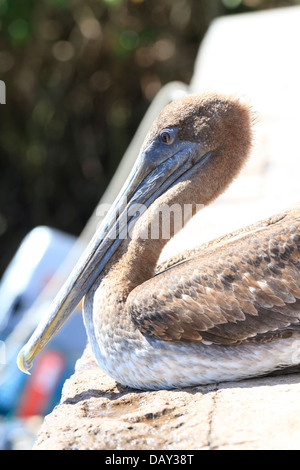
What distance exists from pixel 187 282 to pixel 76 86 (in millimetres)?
7021

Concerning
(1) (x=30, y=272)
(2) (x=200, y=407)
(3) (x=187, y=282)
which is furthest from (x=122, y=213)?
(1) (x=30, y=272)

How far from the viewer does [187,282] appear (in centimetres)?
284

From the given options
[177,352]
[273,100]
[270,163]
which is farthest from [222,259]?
[273,100]

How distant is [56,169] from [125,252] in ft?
21.7

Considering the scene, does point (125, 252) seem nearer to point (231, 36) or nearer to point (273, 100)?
point (273, 100)

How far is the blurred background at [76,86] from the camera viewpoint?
891 cm

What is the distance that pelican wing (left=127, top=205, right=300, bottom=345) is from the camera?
276 centimetres

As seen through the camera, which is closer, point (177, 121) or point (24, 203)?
point (177, 121)

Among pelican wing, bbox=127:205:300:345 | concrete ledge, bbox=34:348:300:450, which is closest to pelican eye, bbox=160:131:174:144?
pelican wing, bbox=127:205:300:345

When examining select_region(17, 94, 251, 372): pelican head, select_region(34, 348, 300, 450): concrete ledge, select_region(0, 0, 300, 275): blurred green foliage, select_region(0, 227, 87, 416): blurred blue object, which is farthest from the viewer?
select_region(0, 0, 300, 275): blurred green foliage

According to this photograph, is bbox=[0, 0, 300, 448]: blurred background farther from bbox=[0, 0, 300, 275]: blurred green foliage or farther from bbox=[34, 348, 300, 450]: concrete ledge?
bbox=[34, 348, 300, 450]: concrete ledge

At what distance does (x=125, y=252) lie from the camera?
3229 mm

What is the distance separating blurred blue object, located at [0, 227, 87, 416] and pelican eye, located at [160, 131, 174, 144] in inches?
116

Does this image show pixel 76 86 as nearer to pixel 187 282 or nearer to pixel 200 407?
pixel 187 282
